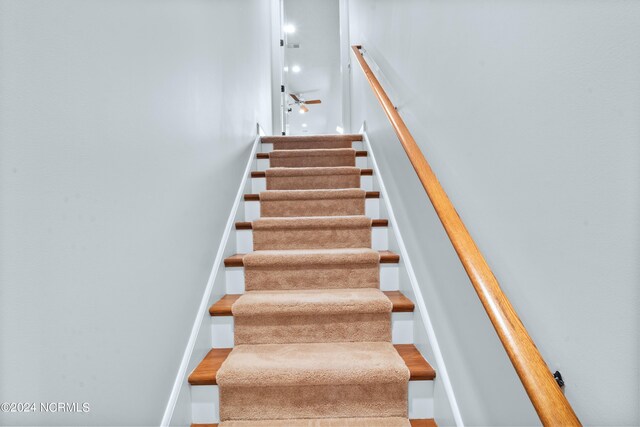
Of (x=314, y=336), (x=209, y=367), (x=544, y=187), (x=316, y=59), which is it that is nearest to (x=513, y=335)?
(x=544, y=187)

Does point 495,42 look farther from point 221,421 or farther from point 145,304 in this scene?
point 221,421

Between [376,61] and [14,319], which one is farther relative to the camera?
[376,61]

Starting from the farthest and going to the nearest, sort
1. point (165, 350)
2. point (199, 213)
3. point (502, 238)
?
point (199, 213)
point (165, 350)
point (502, 238)

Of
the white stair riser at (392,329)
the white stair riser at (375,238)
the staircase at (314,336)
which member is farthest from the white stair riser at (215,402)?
the white stair riser at (375,238)

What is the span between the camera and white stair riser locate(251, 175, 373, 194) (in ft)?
8.73

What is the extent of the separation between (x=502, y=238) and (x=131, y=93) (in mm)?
1050

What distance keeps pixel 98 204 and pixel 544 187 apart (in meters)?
0.99

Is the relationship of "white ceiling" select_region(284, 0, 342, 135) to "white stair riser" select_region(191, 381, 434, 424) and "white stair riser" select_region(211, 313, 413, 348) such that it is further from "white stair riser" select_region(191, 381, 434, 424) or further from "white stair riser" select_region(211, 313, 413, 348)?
"white stair riser" select_region(191, 381, 434, 424)

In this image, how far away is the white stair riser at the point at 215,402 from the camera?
4.33 ft

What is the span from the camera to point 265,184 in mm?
2701

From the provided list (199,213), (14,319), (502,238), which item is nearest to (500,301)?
(502,238)

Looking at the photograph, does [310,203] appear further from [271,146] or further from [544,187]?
[544,187]

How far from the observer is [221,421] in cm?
133

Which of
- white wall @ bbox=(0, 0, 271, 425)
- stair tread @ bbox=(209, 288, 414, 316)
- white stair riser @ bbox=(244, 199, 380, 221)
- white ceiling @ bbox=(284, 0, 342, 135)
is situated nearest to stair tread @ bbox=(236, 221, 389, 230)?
white stair riser @ bbox=(244, 199, 380, 221)
